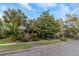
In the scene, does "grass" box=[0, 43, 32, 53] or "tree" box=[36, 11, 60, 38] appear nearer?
"grass" box=[0, 43, 32, 53]

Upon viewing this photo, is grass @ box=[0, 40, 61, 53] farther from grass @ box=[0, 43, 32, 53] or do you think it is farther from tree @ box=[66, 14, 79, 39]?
tree @ box=[66, 14, 79, 39]

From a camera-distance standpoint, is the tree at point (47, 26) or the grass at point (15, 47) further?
the tree at point (47, 26)

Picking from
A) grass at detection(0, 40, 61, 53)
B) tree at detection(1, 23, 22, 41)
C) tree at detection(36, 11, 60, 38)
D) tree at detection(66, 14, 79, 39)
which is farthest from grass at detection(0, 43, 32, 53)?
tree at detection(66, 14, 79, 39)

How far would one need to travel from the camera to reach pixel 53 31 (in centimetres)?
498

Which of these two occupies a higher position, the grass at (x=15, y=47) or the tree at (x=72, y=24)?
the tree at (x=72, y=24)

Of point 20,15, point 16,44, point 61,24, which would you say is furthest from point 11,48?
point 61,24

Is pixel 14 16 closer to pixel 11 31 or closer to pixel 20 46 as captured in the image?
pixel 11 31

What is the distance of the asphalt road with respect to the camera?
488cm

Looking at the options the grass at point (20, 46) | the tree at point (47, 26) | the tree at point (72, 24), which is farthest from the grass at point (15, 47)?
the tree at point (72, 24)

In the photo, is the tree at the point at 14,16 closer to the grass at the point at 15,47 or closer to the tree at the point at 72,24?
the grass at the point at 15,47

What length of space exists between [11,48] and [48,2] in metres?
0.86

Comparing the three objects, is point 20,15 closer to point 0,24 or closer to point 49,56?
point 0,24

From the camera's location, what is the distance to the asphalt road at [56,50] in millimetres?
4879

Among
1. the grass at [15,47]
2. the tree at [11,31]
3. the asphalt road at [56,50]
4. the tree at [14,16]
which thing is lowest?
the asphalt road at [56,50]
